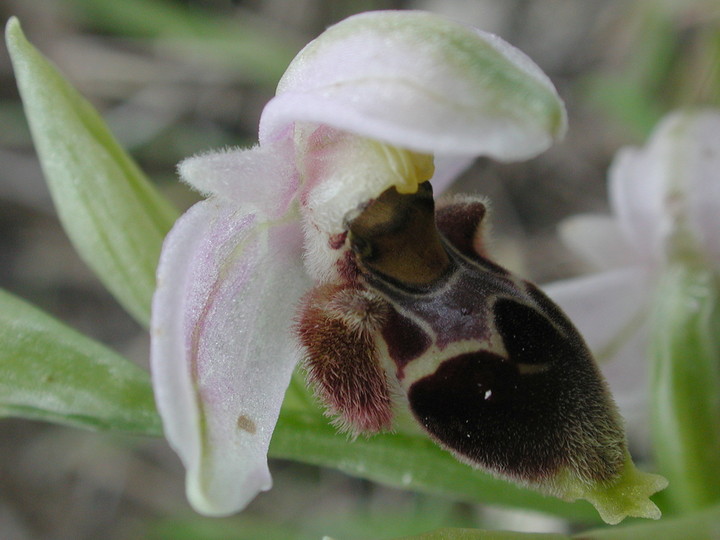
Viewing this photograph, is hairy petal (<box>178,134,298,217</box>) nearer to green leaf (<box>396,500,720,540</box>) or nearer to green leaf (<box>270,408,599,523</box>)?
green leaf (<box>270,408,599,523</box>)

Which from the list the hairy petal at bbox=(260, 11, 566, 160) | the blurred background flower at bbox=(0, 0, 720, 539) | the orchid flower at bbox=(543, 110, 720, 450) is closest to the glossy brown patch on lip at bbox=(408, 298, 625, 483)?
the hairy petal at bbox=(260, 11, 566, 160)

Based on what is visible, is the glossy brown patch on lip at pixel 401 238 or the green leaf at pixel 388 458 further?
the green leaf at pixel 388 458

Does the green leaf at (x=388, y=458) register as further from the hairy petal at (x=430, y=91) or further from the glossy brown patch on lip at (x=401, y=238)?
the hairy petal at (x=430, y=91)

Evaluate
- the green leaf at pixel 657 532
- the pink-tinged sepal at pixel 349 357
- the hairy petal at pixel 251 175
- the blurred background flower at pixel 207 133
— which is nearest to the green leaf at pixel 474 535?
the green leaf at pixel 657 532

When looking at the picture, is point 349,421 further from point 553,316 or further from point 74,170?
point 74,170

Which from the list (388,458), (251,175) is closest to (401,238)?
(251,175)
